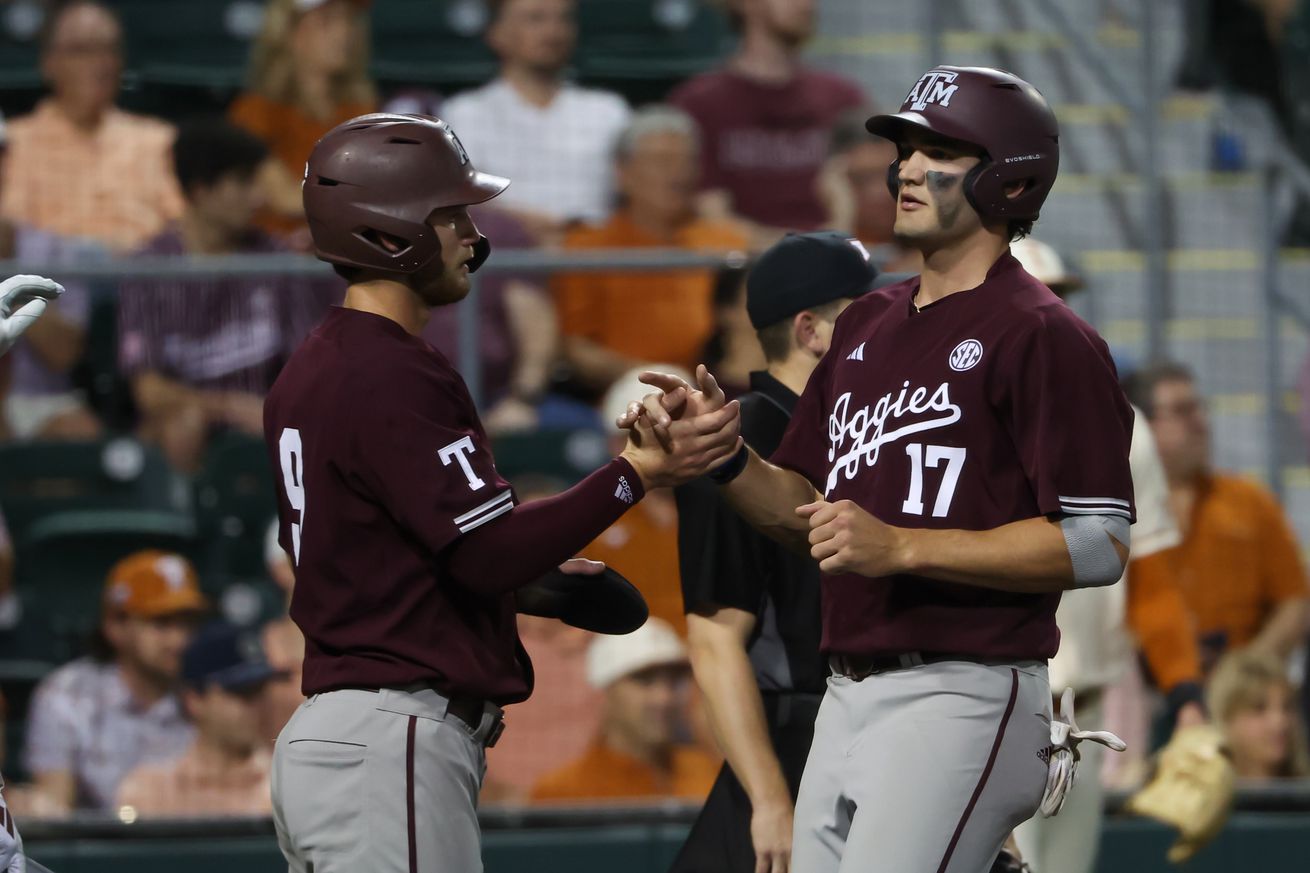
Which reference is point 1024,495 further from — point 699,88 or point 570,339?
point 699,88

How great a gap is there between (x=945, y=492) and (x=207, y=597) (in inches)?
129

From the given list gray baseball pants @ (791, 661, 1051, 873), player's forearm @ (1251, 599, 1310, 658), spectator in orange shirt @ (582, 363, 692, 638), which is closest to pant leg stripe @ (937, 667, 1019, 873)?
gray baseball pants @ (791, 661, 1051, 873)

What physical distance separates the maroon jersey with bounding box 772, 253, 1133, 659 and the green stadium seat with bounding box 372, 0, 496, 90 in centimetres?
511

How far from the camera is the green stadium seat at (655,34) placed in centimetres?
871

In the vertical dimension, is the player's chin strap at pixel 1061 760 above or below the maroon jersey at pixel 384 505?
below

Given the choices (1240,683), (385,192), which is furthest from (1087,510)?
(1240,683)

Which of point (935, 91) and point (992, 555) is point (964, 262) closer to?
point (935, 91)

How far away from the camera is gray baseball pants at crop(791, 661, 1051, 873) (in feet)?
11.1

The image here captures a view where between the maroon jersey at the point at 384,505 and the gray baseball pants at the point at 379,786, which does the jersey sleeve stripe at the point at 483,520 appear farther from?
the gray baseball pants at the point at 379,786

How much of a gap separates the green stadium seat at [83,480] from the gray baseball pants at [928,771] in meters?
3.27

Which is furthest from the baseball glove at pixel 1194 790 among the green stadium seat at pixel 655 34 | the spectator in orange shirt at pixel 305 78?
the green stadium seat at pixel 655 34

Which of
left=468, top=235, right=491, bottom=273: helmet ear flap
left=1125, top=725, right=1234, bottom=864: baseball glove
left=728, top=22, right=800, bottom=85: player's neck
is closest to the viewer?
left=468, top=235, right=491, bottom=273: helmet ear flap

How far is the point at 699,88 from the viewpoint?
26.8 ft

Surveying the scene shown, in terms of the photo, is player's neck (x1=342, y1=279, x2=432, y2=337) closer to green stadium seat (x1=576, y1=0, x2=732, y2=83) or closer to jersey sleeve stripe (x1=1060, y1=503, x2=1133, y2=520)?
jersey sleeve stripe (x1=1060, y1=503, x2=1133, y2=520)
